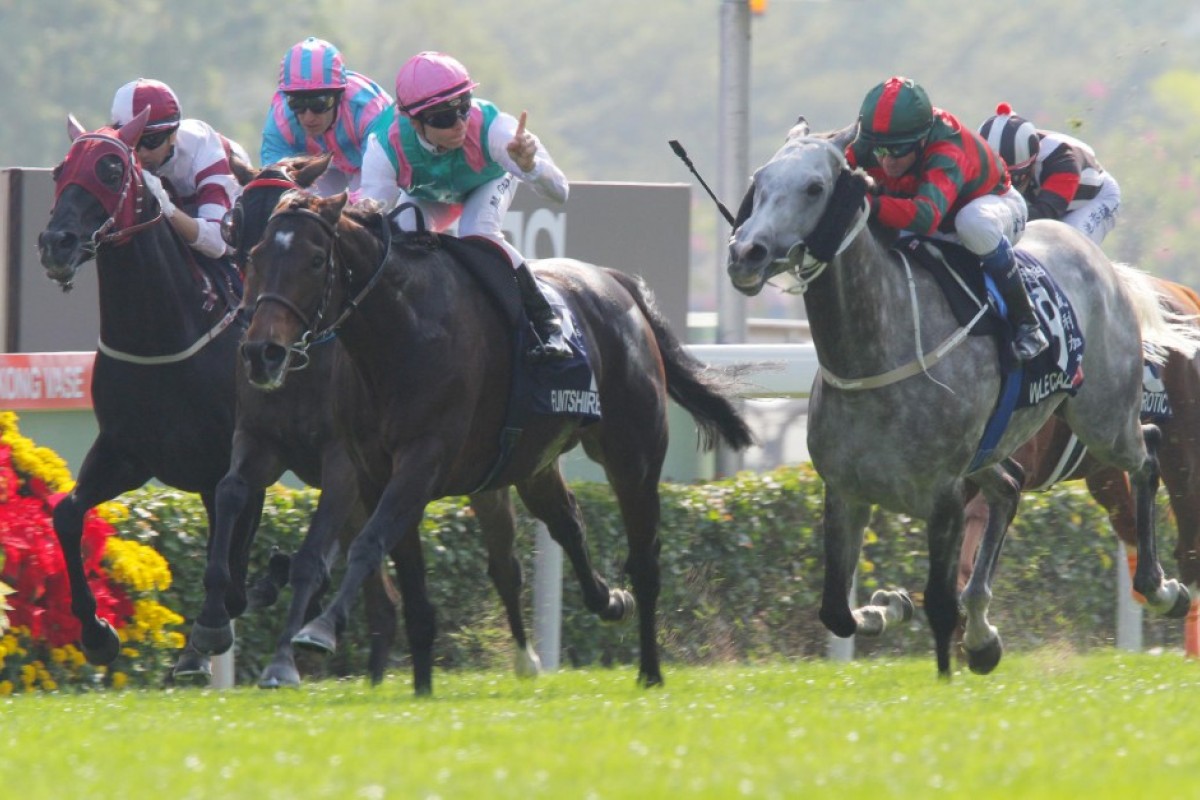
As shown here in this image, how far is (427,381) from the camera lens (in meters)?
6.60

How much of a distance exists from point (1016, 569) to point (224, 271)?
13.7ft

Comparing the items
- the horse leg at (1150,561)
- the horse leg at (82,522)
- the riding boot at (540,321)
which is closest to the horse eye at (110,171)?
the horse leg at (82,522)

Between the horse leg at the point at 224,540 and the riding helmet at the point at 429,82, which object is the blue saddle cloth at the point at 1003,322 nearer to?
the riding helmet at the point at 429,82

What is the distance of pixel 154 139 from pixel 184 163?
0.63ft

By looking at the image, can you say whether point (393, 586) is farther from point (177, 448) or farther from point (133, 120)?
point (133, 120)

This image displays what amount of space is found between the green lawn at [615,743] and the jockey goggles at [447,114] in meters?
1.86

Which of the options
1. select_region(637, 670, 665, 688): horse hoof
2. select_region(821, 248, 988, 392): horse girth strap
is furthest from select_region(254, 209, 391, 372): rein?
select_region(637, 670, 665, 688): horse hoof

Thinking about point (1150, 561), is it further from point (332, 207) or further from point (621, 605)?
point (332, 207)

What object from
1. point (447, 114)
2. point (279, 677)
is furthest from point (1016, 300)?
point (279, 677)

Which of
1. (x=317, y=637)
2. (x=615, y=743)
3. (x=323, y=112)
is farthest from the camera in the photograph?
(x=323, y=112)

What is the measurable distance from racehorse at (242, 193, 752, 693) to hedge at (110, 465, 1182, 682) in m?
0.95

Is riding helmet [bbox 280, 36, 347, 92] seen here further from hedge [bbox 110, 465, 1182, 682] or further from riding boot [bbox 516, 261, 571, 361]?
hedge [bbox 110, 465, 1182, 682]

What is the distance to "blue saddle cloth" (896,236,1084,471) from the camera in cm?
714

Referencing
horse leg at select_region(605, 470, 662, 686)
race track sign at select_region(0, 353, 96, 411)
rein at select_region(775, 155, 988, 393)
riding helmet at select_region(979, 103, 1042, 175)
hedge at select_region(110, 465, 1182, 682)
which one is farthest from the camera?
race track sign at select_region(0, 353, 96, 411)
